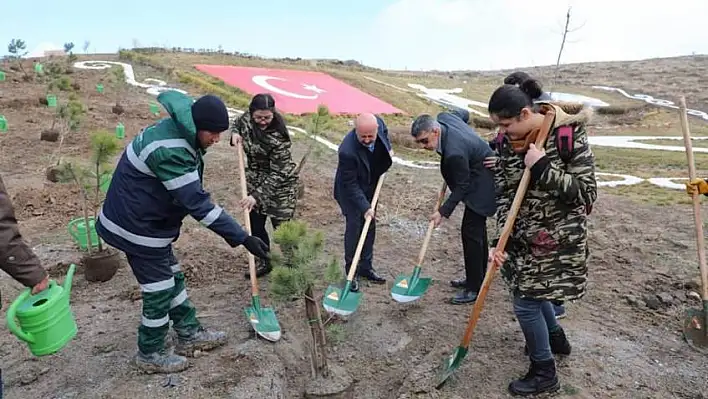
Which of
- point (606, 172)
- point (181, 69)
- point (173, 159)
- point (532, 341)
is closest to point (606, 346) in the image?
point (532, 341)

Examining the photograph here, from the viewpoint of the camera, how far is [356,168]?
405 cm

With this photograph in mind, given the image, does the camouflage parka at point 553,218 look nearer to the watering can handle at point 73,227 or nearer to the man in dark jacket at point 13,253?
the man in dark jacket at point 13,253

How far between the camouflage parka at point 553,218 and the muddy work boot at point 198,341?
5.99ft

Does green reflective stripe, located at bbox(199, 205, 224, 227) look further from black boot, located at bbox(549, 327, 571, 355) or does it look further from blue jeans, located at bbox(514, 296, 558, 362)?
black boot, located at bbox(549, 327, 571, 355)

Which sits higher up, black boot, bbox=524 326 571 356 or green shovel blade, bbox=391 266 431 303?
black boot, bbox=524 326 571 356

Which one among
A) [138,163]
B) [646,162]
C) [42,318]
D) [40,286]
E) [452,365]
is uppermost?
[138,163]

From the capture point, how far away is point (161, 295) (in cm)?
Result: 294

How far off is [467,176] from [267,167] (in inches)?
60.6

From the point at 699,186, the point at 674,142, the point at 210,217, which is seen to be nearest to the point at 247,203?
the point at 210,217

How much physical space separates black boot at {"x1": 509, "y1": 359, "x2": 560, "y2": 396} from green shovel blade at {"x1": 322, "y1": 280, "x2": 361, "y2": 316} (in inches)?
50.2

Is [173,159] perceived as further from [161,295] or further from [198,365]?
[198,365]

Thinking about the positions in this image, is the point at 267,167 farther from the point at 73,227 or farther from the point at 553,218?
the point at 553,218

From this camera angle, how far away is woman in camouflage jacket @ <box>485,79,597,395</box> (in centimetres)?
245

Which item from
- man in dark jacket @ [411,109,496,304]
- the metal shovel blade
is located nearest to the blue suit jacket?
man in dark jacket @ [411,109,496,304]
